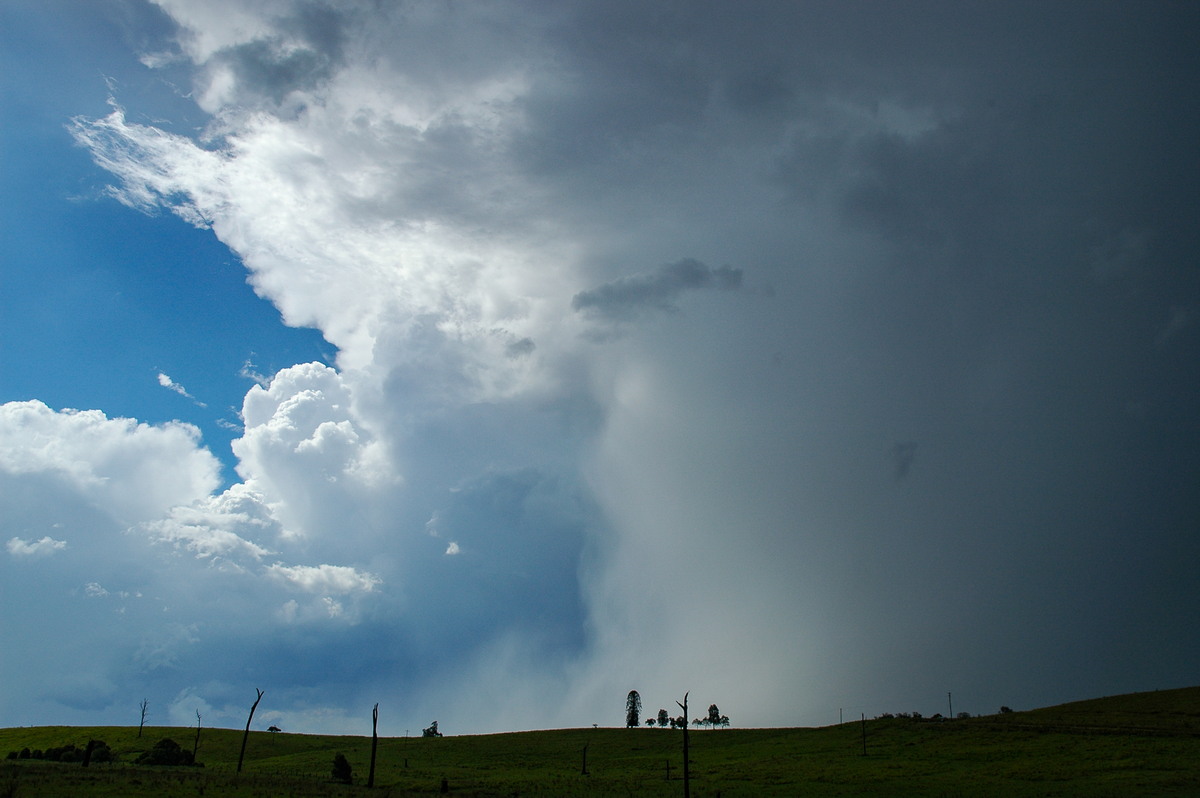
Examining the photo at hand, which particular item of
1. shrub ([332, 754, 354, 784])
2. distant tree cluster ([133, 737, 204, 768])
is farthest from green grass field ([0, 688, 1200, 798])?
distant tree cluster ([133, 737, 204, 768])

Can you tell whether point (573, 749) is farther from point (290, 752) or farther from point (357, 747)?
point (290, 752)

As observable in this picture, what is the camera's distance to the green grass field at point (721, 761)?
65.5 meters

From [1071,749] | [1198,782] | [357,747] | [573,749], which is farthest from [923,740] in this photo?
[357,747]

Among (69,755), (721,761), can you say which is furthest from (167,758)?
(721,761)

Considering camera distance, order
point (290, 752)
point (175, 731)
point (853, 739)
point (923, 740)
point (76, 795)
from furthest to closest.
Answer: point (175, 731)
point (290, 752)
point (853, 739)
point (923, 740)
point (76, 795)

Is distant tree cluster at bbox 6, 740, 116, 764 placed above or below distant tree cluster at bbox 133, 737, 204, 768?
above

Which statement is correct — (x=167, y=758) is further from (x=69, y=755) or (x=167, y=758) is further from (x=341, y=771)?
(x=341, y=771)

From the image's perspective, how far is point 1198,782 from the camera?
64.9m

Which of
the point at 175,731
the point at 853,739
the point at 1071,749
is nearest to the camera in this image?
the point at 1071,749

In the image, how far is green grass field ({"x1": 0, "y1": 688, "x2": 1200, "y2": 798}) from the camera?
65.5 m

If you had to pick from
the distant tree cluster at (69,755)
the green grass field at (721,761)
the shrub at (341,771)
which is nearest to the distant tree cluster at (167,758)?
the green grass field at (721,761)

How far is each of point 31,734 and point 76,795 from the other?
11960 cm

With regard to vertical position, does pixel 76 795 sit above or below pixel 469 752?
above

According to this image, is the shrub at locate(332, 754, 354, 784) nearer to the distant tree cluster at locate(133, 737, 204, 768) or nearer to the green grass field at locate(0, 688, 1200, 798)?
the green grass field at locate(0, 688, 1200, 798)
